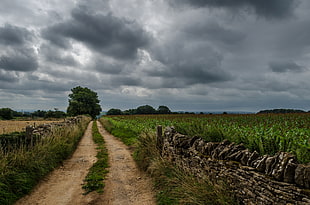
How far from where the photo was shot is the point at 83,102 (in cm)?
7075

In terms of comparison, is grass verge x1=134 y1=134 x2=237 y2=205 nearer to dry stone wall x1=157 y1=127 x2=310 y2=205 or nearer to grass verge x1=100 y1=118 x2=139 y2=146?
dry stone wall x1=157 y1=127 x2=310 y2=205

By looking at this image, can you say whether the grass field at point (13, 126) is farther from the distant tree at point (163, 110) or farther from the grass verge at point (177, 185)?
the distant tree at point (163, 110)

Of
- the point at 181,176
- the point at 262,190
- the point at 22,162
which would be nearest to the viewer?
the point at 262,190

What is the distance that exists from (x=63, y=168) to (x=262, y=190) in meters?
7.79

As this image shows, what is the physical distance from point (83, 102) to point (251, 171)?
72980mm

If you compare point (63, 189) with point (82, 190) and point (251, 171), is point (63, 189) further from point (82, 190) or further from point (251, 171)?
point (251, 171)

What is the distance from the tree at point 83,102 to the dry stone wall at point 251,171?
66687mm

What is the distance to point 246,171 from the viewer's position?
353 centimetres

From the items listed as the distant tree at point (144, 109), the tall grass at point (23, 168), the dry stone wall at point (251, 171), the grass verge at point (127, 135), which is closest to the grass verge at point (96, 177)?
the tall grass at point (23, 168)

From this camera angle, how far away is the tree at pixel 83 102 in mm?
66188

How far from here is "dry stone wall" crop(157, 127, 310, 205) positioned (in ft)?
8.83

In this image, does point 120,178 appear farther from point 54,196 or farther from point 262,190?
point 262,190

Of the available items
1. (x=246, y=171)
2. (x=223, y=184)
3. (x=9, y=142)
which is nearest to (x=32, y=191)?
(x=9, y=142)

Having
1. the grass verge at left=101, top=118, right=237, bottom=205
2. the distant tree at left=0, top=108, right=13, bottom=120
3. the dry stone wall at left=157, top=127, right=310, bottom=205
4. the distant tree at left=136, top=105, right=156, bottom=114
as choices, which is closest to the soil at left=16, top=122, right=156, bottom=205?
the grass verge at left=101, top=118, right=237, bottom=205
